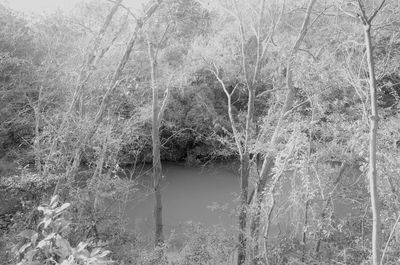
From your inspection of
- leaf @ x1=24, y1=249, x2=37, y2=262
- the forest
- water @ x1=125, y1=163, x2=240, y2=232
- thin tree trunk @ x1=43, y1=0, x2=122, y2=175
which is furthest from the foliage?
water @ x1=125, y1=163, x2=240, y2=232

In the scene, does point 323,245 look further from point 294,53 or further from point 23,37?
point 23,37

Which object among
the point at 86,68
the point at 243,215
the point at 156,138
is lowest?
the point at 243,215

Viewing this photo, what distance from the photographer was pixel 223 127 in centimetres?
860

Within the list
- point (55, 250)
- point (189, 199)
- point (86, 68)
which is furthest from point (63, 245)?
point (189, 199)

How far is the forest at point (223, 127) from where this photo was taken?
5.38m

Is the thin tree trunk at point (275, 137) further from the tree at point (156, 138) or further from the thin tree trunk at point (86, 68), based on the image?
the thin tree trunk at point (86, 68)

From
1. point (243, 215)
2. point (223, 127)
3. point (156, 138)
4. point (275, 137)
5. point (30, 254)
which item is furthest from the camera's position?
point (156, 138)

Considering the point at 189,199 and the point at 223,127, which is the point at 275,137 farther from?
the point at 189,199

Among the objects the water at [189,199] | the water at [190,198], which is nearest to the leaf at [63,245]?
the water at [189,199]

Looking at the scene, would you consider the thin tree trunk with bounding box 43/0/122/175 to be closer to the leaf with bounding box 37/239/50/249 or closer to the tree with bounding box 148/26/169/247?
the tree with bounding box 148/26/169/247

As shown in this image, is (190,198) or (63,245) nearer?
(63,245)

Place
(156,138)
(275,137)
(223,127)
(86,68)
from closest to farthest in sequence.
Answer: (86,68), (275,137), (223,127), (156,138)

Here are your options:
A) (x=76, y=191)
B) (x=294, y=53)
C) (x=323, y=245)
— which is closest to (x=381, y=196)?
(x=323, y=245)

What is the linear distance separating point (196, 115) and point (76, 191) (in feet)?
24.6
